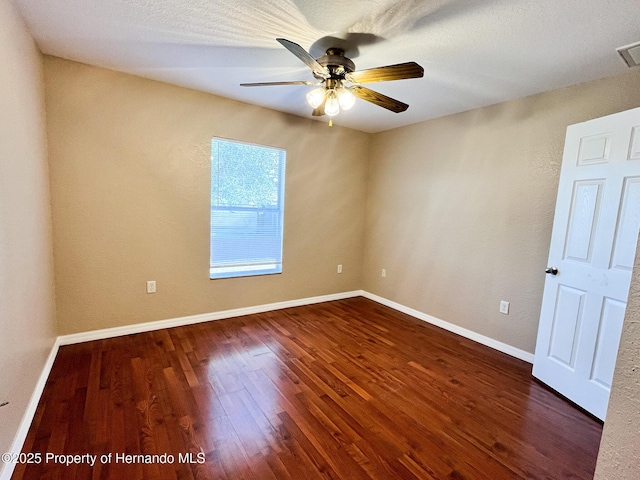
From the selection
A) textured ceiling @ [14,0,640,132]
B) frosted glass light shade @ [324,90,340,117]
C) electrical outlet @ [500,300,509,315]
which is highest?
textured ceiling @ [14,0,640,132]

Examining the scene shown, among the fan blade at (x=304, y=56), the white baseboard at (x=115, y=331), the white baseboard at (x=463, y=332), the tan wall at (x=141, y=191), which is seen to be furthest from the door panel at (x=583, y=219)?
the white baseboard at (x=115, y=331)

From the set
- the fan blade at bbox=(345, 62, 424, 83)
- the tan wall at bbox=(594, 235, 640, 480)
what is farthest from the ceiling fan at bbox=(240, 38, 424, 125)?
the tan wall at bbox=(594, 235, 640, 480)

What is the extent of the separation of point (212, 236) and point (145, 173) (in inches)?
35.2

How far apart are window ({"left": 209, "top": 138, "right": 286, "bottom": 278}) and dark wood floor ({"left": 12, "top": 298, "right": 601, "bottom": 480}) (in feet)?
3.12

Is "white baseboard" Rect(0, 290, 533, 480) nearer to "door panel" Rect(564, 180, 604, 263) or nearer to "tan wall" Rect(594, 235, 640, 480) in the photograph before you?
"door panel" Rect(564, 180, 604, 263)

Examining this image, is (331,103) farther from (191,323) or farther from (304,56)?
(191,323)

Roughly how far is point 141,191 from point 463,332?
3645mm

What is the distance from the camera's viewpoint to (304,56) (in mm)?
1657

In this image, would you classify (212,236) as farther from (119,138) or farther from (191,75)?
(191,75)

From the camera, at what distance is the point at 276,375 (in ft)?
7.47

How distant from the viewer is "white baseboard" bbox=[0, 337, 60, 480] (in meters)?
1.34

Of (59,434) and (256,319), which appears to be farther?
A: (256,319)

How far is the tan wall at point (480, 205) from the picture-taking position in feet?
8.37

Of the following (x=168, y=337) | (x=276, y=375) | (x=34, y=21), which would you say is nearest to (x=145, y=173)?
(x=34, y=21)
